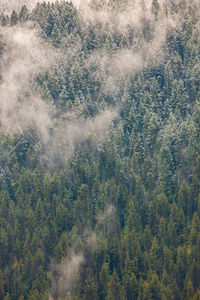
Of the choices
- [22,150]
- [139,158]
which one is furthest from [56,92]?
[139,158]

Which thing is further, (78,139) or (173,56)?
(173,56)

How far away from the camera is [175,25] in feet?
627

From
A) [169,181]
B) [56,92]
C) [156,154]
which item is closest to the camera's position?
[169,181]

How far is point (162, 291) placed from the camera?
104 meters

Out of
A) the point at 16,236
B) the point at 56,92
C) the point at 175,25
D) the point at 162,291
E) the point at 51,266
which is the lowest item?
the point at 162,291

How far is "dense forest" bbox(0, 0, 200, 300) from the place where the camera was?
4461 inches

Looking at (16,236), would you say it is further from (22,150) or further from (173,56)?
(173,56)

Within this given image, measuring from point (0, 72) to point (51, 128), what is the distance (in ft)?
127

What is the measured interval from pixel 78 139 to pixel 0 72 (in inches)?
1946

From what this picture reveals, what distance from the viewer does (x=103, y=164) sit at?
14588 cm

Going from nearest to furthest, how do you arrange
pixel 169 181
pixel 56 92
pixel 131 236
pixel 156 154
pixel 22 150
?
pixel 131 236
pixel 169 181
pixel 156 154
pixel 22 150
pixel 56 92

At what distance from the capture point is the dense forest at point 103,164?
11331 centimetres

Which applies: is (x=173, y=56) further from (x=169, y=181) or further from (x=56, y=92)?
(x=169, y=181)

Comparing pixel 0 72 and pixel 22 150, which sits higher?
pixel 0 72
